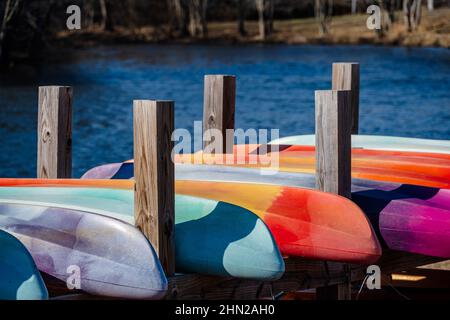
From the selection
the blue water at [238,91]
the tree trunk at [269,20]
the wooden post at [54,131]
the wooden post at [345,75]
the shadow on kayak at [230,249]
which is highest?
the wooden post at [345,75]

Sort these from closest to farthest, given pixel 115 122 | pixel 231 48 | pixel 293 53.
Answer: pixel 115 122, pixel 293 53, pixel 231 48

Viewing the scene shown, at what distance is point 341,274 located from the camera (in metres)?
5.32

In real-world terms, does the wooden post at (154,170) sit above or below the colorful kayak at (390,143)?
above

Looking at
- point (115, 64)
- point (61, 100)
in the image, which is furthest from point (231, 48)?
point (61, 100)

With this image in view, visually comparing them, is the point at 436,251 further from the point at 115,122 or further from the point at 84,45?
the point at 84,45

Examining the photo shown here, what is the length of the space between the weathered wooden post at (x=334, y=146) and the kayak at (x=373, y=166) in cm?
86

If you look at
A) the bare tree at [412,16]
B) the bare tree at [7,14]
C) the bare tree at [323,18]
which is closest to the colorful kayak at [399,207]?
the bare tree at [7,14]

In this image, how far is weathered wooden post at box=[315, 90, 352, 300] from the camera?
201 inches

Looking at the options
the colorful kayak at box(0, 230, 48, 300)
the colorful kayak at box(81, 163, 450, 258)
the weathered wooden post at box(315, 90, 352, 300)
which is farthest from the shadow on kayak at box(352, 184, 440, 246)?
the colorful kayak at box(0, 230, 48, 300)

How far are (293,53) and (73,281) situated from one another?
3278 cm

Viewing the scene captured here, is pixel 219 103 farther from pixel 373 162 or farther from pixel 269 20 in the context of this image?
pixel 269 20

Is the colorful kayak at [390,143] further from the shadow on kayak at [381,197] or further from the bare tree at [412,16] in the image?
the bare tree at [412,16]

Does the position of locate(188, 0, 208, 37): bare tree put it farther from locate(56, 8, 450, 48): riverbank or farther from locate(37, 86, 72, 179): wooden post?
locate(37, 86, 72, 179): wooden post

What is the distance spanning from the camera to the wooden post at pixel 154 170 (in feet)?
14.1
